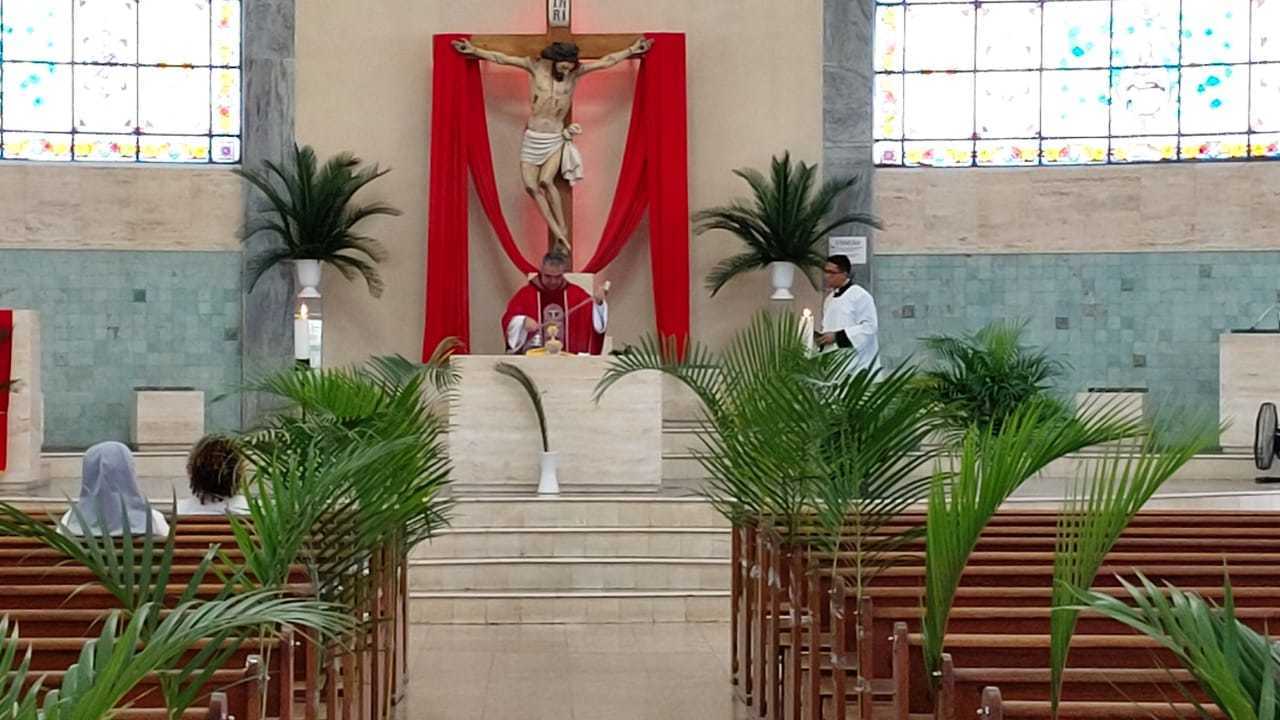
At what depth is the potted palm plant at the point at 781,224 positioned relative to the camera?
13242 millimetres

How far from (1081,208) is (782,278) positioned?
2.54 meters

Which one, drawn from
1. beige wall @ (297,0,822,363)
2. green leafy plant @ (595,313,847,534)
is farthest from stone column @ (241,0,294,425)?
green leafy plant @ (595,313,847,534)

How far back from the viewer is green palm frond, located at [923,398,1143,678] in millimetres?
3482

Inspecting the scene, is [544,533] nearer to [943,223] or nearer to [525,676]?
[525,676]

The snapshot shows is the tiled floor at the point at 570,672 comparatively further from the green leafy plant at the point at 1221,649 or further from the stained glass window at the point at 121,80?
the stained glass window at the point at 121,80

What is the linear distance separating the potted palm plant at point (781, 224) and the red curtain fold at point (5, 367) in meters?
5.21

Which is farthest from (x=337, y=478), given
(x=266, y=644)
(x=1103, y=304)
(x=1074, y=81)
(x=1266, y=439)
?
(x=1074, y=81)

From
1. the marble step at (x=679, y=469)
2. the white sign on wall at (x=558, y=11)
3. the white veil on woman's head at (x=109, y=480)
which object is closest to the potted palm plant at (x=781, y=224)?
the white sign on wall at (x=558, y=11)

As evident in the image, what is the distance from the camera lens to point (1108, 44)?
14031 mm

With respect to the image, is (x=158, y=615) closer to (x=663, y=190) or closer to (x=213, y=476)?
(x=213, y=476)

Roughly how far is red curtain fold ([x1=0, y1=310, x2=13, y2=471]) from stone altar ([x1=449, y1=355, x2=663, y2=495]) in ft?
10.2

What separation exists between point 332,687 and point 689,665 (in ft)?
9.68

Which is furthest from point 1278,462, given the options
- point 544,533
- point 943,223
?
point 544,533

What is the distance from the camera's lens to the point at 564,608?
8633 mm
